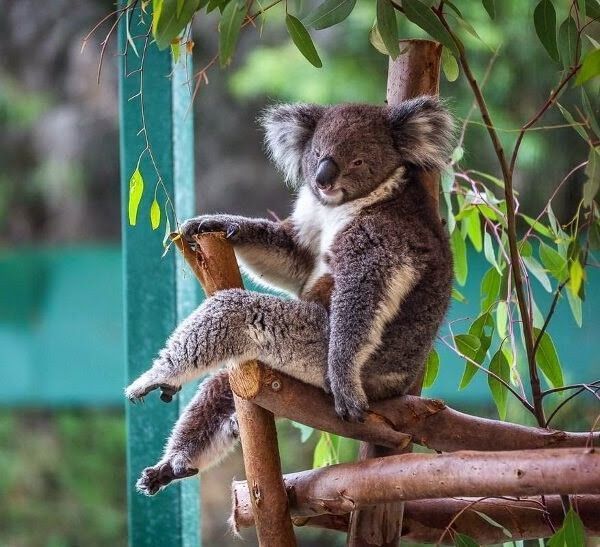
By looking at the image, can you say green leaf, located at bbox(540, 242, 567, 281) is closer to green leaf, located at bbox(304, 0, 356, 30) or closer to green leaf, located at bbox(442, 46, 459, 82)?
green leaf, located at bbox(442, 46, 459, 82)

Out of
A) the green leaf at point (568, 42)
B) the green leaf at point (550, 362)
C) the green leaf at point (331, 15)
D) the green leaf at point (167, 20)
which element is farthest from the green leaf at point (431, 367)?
the green leaf at point (167, 20)

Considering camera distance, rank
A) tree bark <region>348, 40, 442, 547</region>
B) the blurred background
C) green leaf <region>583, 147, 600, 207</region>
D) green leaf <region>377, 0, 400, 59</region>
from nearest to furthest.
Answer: green leaf <region>583, 147, 600, 207</region>, green leaf <region>377, 0, 400, 59</region>, tree bark <region>348, 40, 442, 547</region>, the blurred background

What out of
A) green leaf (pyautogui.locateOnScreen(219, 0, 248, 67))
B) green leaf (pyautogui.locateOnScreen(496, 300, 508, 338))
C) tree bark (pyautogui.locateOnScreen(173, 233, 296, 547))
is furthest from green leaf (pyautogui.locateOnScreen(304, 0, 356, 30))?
green leaf (pyautogui.locateOnScreen(496, 300, 508, 338))

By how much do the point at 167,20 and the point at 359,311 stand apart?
68 cm

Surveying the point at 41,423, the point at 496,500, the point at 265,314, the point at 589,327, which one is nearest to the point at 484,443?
the point at 496,500

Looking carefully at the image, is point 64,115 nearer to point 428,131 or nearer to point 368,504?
point 428,131

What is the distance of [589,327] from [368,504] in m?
1.32

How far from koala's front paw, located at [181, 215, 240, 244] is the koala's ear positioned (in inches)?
16.4

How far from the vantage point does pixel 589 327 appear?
2.56m

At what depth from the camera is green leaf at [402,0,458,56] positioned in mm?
1465

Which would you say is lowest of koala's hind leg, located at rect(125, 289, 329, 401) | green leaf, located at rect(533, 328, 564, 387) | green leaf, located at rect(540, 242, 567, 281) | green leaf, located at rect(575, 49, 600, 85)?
green leaf, located at rect(533, 328, 564, 387)

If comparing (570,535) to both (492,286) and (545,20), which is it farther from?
(545,20)

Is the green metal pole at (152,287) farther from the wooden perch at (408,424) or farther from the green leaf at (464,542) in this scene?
the green leaf at (464,542)

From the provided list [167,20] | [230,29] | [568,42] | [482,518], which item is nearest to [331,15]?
[230,29]
